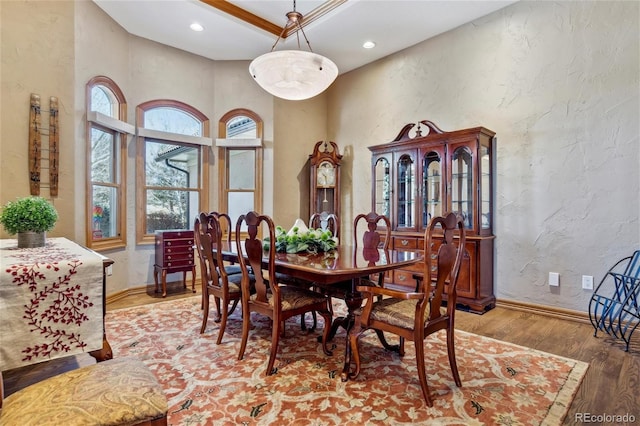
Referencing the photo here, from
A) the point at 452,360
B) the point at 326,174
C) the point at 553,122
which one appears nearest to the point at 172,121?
the point at 326,174

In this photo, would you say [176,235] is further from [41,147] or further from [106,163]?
[41,147]

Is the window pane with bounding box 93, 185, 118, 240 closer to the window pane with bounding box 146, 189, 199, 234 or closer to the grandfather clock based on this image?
the window pane with bounding box 146, 189, 199, 234

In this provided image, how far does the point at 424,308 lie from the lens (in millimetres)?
1839

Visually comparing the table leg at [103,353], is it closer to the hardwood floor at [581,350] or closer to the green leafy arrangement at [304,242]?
the hardwood floor at [581,350]

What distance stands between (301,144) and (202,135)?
58.4 inches

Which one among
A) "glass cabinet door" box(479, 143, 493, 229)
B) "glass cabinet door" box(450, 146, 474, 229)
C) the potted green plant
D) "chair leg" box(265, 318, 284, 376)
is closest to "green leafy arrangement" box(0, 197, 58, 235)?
the potted green plant

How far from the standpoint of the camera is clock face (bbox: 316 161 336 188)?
5.27 metres

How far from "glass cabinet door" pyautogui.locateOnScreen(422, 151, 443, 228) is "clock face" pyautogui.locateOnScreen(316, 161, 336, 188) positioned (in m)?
1.62

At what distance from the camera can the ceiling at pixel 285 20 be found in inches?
144

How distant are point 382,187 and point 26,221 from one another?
362cm

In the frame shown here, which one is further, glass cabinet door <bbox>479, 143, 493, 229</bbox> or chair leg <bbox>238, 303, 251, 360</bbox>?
glass cabinet door <bbox>479, 143, 493, 229</bbox>

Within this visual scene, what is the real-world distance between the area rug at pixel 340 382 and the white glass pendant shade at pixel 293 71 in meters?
2.14

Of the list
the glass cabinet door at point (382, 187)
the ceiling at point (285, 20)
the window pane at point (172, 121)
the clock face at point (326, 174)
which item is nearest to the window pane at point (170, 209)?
the window pane at point (172, 121)

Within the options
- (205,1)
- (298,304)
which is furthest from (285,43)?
(298,304)
